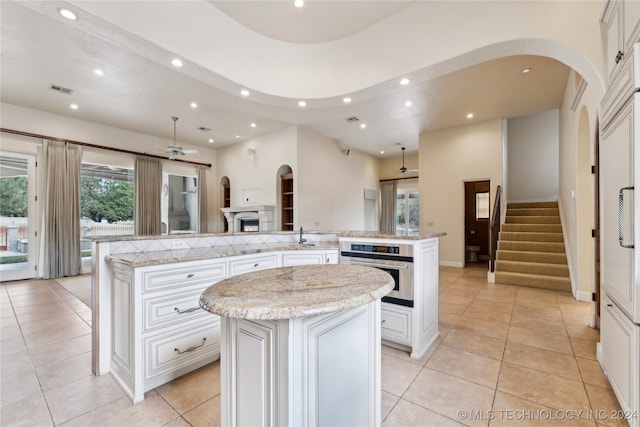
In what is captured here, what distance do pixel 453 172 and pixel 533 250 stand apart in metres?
→ 2.36

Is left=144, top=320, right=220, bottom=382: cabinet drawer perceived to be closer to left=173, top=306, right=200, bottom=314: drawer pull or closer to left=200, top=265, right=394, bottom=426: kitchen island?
left=173, top=306, right=200, bottom=314: drawer pull

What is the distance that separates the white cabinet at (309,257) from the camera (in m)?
2.80

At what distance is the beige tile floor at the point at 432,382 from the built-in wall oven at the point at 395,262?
0.54 metres

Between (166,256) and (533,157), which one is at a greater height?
(533,157)

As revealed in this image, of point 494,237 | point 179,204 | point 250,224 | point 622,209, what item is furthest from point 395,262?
point 179,204

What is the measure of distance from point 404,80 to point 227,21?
92.3 inches

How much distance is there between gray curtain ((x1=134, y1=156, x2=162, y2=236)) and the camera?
22.0ft

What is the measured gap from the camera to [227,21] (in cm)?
328

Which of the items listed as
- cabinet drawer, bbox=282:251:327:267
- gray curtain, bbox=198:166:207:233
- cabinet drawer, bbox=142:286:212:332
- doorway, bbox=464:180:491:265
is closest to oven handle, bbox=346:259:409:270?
cabinet drawer, bbox=282:251:327:267

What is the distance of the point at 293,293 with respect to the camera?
3.32 feet

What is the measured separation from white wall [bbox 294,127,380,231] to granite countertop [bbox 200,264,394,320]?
4926 millimetres

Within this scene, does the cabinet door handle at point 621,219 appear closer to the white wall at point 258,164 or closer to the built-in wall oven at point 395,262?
the built-in wall oven at point 395,262

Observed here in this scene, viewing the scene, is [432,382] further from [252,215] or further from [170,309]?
[252,215]

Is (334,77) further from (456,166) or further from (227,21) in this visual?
(456,166)
